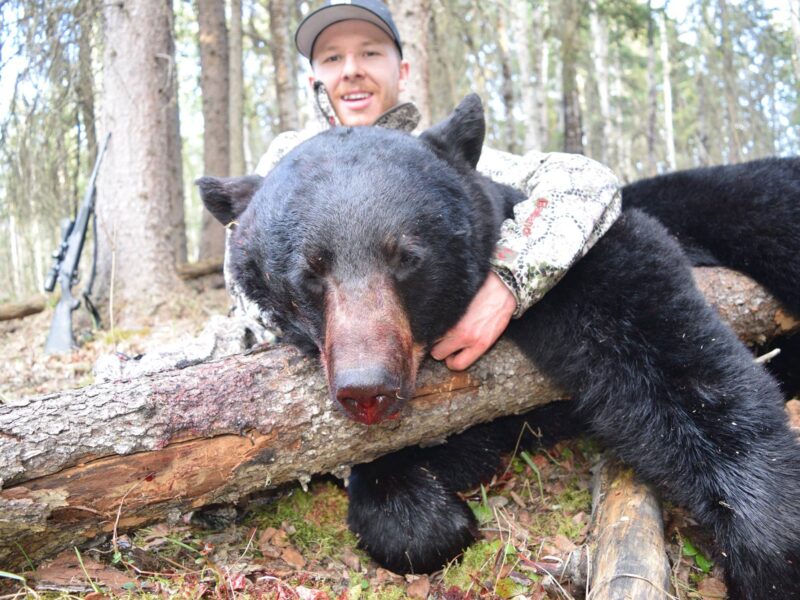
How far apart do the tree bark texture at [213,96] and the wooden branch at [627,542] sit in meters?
7.19

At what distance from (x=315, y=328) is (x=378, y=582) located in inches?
37.8

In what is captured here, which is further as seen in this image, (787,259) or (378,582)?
(787,259)

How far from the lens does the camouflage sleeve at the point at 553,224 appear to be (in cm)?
214

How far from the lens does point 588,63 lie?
1758 cm

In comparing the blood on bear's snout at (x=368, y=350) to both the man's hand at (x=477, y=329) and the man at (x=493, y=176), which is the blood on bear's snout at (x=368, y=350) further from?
the man at (x=493, y=176)

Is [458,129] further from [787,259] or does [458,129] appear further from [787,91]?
[787,91]

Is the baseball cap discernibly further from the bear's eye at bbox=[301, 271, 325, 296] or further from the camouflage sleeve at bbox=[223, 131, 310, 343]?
the bear's eye at bbox=[301, 271, 325, 296]

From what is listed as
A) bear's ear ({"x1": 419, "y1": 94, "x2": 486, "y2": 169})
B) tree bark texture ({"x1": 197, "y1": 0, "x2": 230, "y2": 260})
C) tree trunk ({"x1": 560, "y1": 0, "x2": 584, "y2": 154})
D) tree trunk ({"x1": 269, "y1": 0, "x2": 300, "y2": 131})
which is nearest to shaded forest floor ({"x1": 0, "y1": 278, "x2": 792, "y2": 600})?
bear's ear ({"x1": 419, "y1": 94, "x2": 486, "y2": 169})

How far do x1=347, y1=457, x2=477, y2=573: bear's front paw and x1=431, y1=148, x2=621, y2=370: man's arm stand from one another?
57cm

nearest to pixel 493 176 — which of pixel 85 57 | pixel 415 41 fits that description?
pixel 415 41

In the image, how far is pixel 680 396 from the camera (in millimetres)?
1978

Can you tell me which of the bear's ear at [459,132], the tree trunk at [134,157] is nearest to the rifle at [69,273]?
the tree trunk at [134,157]

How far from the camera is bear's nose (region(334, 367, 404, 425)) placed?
5.14 feet

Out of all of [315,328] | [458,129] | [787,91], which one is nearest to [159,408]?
[315,328]
